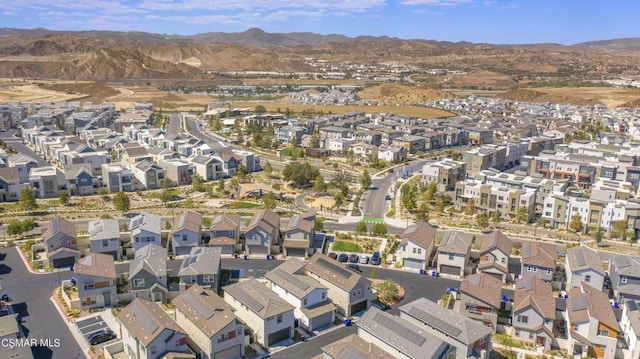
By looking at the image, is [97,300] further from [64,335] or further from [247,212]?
[247,212]

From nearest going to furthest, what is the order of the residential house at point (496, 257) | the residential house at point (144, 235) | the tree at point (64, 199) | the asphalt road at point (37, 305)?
the asphalt road at point (37, 305), the residential house at point (496, 257), the residential house at point (144, 235), the tree at point (64, 199)

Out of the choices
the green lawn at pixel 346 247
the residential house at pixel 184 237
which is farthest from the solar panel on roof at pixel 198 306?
the green lawn at pixel 346 247

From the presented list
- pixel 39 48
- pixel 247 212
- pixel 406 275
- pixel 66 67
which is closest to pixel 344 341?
pixel 406 275

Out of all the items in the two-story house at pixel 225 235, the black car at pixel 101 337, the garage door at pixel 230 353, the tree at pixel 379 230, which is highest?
the two-story house at pixel 225 235

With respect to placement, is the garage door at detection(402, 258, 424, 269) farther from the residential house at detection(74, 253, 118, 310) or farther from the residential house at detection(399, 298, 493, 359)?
the residential house at detection(74, 253, 118, 310)

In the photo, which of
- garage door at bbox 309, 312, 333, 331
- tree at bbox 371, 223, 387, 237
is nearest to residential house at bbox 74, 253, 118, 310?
garage door at bbox 309, 312, 333, 331

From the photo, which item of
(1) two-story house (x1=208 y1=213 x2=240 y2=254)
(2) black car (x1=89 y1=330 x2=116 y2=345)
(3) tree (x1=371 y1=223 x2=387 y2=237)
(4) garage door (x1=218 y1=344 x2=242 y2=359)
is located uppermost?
(1) two-story house (x1=208 y1=213 x2=240 y2=254)

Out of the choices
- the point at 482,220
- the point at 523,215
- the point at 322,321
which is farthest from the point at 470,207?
the point at 322,321

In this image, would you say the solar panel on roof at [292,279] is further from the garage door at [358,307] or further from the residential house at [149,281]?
the residential house at [149,281]
